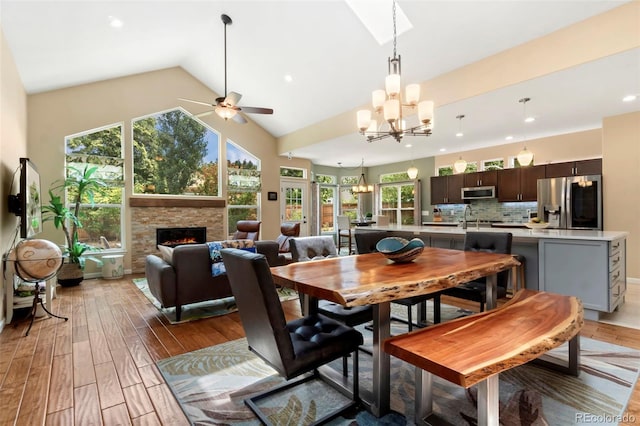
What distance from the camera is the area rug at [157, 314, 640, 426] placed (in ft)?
5.74

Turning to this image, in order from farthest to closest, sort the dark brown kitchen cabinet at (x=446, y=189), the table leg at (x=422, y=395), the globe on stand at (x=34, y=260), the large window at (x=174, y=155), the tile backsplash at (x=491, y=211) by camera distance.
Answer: the dark brown kitchen cabinet at (x=446, y=189), the tile backsplash at (x=491, y=211), the large window at (x=174, y=155), the globe on stand at (x=34, y=260), the table leg at (x=422, y=395)

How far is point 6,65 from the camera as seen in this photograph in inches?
139

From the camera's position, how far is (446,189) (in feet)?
25.8

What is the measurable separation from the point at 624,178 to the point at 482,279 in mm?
3827

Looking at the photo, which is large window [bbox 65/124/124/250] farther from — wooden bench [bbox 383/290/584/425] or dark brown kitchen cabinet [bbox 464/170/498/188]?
dark brown kitchen cabinet [bbox 464/170/498/188]

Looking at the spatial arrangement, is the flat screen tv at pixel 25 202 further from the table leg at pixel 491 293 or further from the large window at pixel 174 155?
the table leg at pixel 491 293

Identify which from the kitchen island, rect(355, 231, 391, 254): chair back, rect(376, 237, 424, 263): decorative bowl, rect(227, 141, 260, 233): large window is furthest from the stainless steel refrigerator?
rect(227, 141, 260, 233): large window

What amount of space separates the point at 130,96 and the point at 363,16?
195 inches

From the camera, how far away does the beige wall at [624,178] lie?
15.5 feet

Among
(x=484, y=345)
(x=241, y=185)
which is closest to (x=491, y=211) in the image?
(x=241, y=185)

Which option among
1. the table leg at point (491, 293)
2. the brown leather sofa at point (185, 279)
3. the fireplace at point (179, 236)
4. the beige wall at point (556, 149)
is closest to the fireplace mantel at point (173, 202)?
the fireplace at point (179, 236)

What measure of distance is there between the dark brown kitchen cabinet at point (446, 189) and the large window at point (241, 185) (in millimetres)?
4734

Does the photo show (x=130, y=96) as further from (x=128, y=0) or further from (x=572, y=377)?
(x=572, y=377)

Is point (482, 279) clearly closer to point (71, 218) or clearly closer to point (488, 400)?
point (488, 400)
